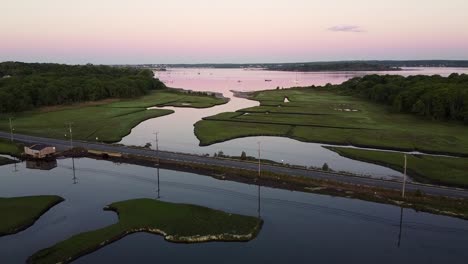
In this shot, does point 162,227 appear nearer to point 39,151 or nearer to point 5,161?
point 39,151

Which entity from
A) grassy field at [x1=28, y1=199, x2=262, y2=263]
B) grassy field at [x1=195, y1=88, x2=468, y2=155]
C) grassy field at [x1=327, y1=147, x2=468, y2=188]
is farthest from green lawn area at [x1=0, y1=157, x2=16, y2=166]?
grassy field at [x1=327, y1=147, x2=468, y2=188]

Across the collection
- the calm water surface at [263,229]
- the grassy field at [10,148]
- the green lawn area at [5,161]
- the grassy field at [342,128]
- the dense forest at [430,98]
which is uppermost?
the dense forest at [430,98]

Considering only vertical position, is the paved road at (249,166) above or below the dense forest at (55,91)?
below

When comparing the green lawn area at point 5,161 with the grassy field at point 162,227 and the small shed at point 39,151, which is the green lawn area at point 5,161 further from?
the grassy field at point 162,227

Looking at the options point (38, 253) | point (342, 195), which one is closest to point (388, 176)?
point (342, 195)

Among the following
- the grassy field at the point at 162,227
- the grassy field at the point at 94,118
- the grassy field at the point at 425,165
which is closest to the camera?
the grassy field at the point at 162,227

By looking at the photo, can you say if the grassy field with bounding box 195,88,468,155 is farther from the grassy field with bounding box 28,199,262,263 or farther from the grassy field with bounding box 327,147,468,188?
the grassy field with bounding box 28,199,262,263

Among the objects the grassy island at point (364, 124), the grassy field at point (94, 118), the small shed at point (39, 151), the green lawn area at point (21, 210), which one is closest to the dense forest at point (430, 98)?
the grassy island at point (364, 124)

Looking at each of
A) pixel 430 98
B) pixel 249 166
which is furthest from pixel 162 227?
pixel 430 98
